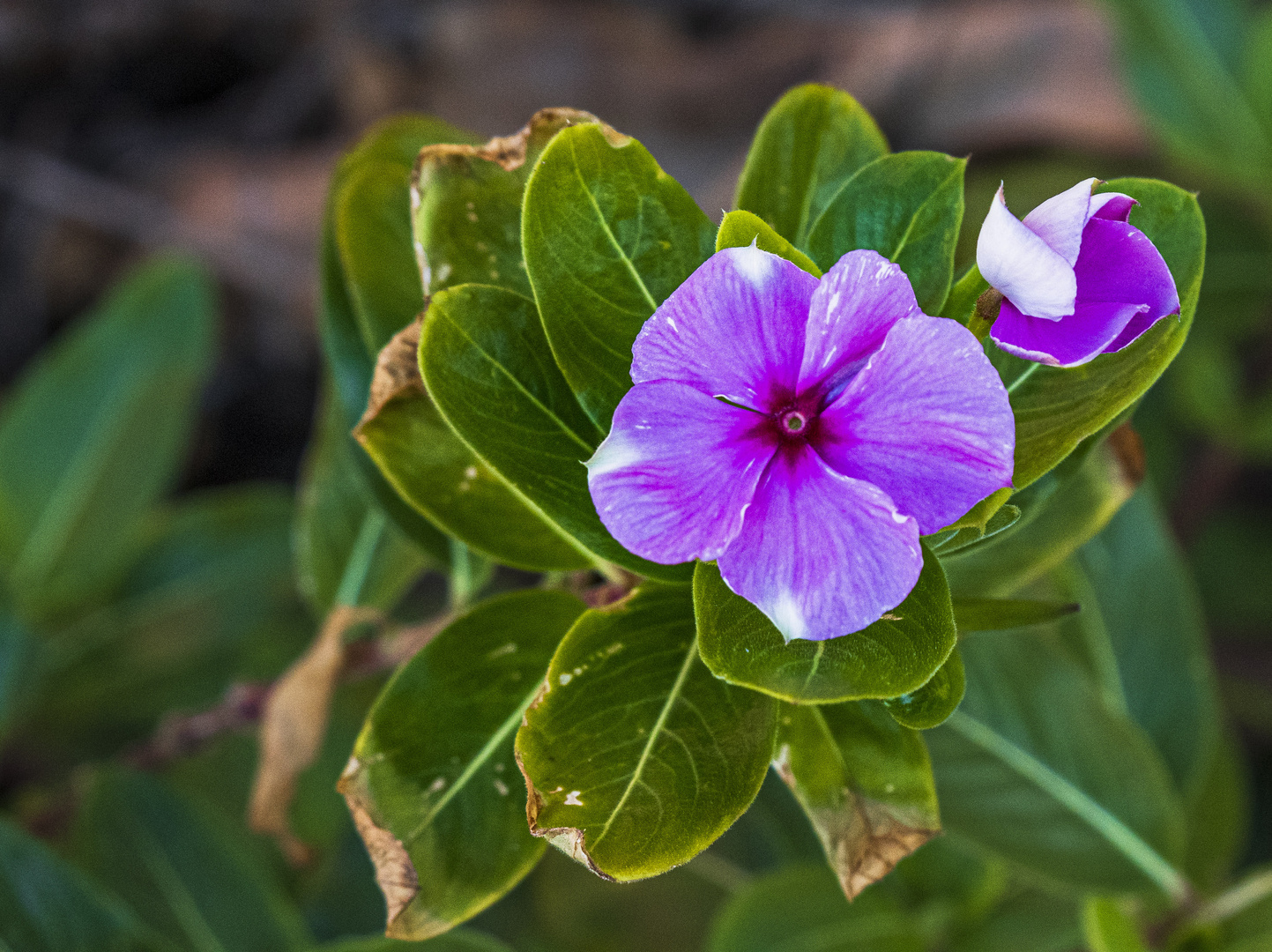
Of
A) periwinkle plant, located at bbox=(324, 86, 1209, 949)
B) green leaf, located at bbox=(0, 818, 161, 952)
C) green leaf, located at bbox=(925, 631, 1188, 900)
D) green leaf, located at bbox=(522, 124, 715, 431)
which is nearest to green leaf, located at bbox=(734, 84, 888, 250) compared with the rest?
periwinkle plant, located at bbox=(324, 86, 1209, 949)

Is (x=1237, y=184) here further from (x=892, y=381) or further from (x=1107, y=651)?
(x=892, y=381)

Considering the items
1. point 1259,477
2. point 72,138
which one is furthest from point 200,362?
point 1259,477

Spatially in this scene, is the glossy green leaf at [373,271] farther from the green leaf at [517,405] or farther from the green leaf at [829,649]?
the green leaf at [829,649]

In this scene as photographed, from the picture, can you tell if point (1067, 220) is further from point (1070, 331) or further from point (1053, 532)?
point (1053, 532)

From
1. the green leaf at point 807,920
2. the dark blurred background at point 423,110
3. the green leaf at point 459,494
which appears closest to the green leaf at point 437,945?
the green leaf at point 807,920

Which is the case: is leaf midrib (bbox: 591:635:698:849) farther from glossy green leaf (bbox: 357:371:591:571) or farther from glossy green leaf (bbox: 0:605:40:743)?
glossy green leaf (bbox: 0:605:40:743)

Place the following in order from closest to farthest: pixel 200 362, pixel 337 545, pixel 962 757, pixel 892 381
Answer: pixel 892 381, pixel 962 757, pixel 337 545, pixel 200 362

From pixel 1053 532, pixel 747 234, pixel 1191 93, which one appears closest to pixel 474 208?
pixel 747 234

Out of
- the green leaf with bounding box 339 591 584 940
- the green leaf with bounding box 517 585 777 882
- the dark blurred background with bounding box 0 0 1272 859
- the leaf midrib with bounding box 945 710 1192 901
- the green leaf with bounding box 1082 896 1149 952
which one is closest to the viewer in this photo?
the green leaf with bounding box 517 585 777 882
